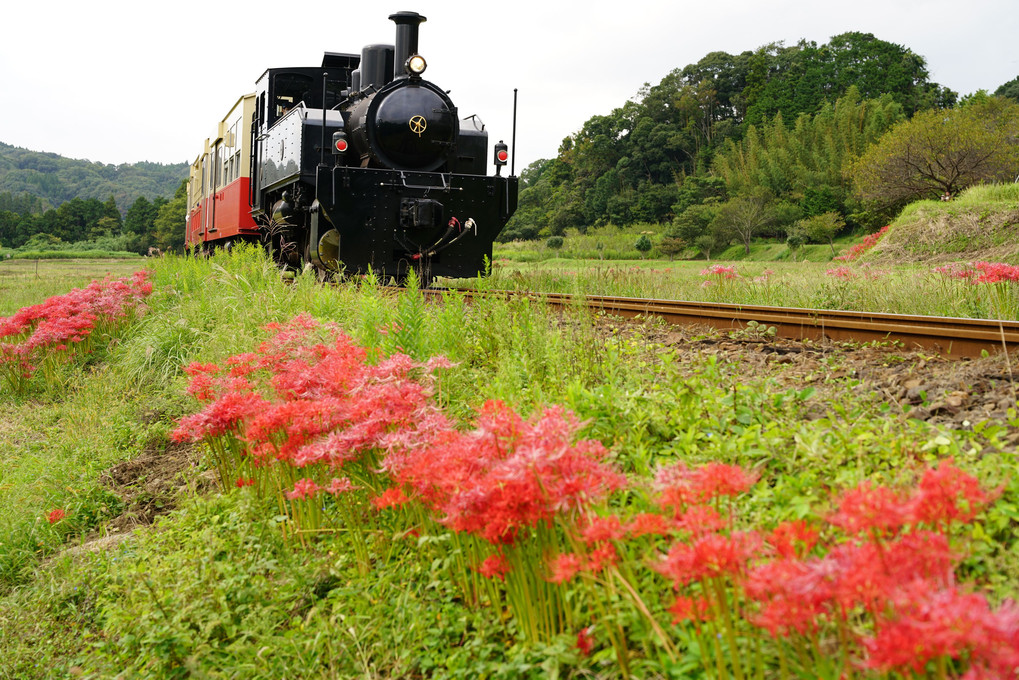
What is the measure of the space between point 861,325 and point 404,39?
7024mm

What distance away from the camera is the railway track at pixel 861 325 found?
3.71 metres

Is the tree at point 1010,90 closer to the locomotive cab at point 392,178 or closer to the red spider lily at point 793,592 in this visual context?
the locomotive cab at point 392,178

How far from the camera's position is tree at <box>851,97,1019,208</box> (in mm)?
26516

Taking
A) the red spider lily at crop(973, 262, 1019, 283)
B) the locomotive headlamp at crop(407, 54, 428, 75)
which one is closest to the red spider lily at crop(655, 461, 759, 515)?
the red spider lily at crop(973, 262, 1019, 283)

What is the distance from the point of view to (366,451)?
2621 millimetres

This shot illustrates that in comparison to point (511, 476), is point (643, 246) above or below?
above

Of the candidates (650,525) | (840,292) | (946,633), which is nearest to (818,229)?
(840,292)

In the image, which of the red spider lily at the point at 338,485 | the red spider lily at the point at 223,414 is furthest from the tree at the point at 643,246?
the red spider lily at the point at 338,485

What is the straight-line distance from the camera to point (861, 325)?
4230 millimetres

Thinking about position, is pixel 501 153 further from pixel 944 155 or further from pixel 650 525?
pixel 944 155

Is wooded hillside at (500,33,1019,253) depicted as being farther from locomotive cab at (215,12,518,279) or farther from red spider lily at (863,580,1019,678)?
red spider lily at (863,580,1019,678)

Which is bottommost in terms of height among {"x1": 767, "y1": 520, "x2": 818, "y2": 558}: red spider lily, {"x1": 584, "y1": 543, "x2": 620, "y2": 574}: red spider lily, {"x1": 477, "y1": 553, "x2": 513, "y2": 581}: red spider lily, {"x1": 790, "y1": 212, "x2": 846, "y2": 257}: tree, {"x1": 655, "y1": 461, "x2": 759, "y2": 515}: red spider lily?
{"x1": 477, "y1": 553, "x2": 513, "y2": 581}: red spider lily

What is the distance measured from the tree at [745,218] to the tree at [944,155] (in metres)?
8.55

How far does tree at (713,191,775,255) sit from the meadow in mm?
36156
